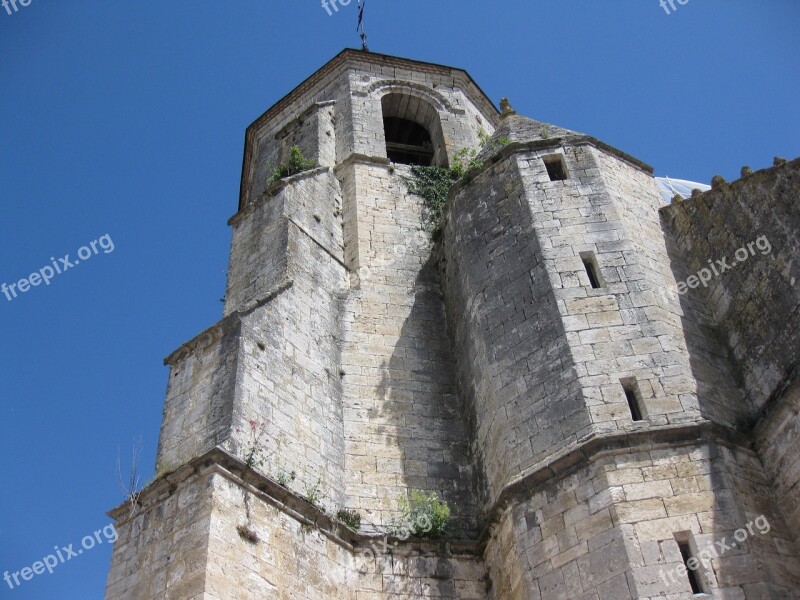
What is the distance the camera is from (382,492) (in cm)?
998

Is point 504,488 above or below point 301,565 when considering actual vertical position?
above

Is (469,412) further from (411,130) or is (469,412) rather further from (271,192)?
(411,130)

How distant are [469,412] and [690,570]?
12.5 ft

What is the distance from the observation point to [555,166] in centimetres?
1198

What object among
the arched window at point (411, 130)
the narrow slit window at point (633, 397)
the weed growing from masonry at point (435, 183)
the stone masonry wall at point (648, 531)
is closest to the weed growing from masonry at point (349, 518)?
the stone masonry wall at point (648, 531)

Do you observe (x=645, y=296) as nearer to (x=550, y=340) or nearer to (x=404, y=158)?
(x=550, y=340)

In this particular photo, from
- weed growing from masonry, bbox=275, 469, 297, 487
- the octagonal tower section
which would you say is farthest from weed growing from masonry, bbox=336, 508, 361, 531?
the octagonal tower section

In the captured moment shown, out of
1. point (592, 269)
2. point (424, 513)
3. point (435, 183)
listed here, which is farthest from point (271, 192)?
point (424, 513)

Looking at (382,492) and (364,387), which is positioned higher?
(364,387)

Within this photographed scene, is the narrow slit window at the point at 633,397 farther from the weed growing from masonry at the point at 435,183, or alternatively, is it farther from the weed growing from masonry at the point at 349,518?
the weed growing from masonry at the point at 435,183

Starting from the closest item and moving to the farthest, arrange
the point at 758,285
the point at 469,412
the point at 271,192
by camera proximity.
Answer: the point at 758,285 < the point at 469,412 < the point at 271,192

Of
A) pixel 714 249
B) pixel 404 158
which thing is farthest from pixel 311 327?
pixel 404 158

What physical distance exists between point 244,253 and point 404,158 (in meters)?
6.13

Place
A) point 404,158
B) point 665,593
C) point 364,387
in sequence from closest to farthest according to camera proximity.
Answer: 1. point 665,593
2. point 364,387
3. point 404,158
